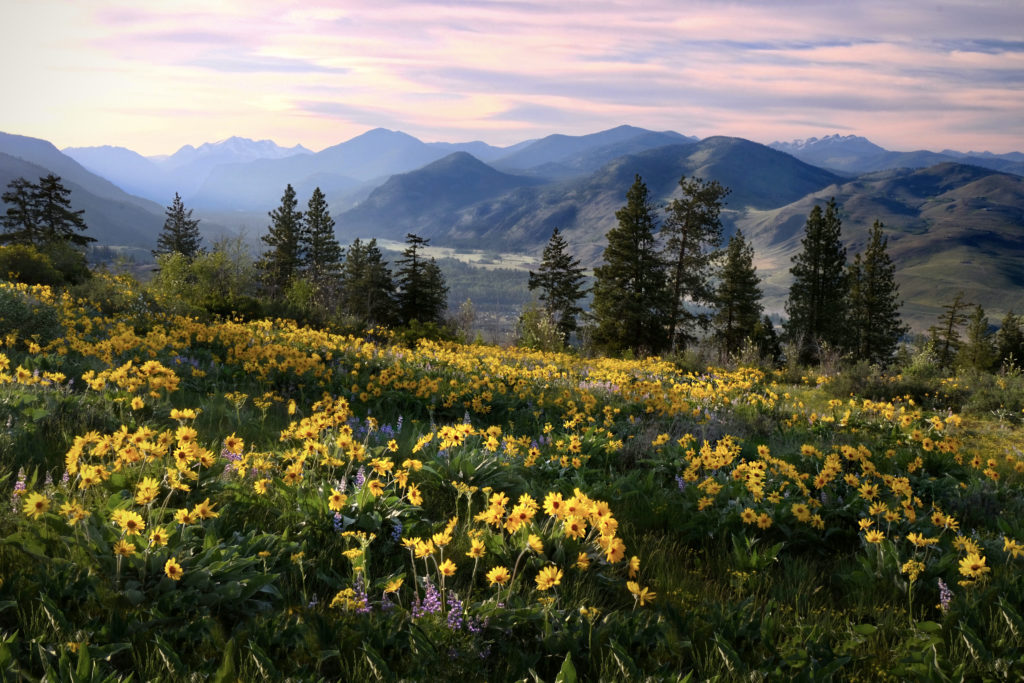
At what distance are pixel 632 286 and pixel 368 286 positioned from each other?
29.9 m

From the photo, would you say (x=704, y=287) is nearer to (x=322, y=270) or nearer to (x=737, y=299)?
(x=737, y=299)

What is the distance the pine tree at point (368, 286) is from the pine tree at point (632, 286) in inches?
913

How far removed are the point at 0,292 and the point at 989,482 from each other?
11.4m

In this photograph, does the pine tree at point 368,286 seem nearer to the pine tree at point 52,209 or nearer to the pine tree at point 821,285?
the pine tree at point 52,209

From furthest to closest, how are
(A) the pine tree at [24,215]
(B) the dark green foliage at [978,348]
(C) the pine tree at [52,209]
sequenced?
(B) the dark green foliage at [978,348] → (C) the pine tree at [52,209] → (A) the pine tree at [24,215]

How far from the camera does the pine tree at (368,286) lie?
5853 centimetres

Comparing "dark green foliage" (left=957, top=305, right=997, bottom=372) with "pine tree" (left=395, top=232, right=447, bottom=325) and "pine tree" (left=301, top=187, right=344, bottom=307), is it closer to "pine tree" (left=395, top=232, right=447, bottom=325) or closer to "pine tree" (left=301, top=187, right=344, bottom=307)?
"pine tree" (left=395, top=232, right=447, bottom=325)

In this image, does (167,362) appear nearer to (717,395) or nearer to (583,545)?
(583,545)

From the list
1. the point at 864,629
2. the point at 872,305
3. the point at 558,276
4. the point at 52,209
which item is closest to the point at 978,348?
the point at 872,305

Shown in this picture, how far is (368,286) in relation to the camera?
2400 inches

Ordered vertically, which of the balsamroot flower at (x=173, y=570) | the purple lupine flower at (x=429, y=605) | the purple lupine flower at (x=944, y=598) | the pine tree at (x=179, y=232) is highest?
the pine tree at (x=179, y=232)

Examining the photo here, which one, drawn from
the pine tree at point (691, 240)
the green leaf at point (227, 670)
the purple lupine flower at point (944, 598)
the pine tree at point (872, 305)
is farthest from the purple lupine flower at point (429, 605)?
the pine tree at point (872, 305)

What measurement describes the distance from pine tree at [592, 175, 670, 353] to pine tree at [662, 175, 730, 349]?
3.69ft

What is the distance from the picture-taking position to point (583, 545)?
3152 millimetres
